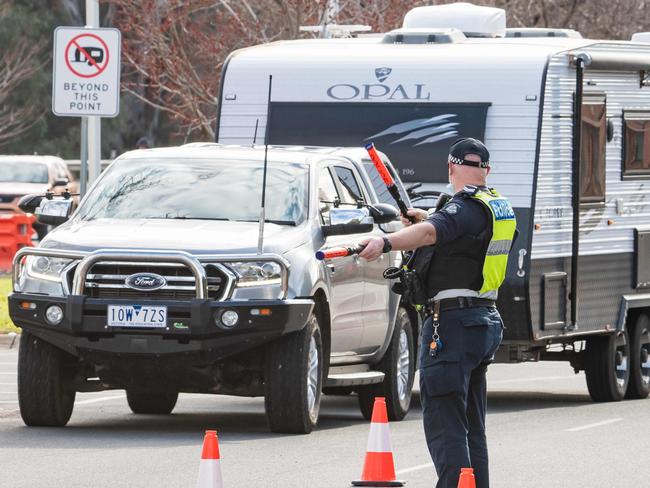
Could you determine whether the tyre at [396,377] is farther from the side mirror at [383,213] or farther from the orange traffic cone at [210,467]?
the orange traffic cone at [210,467]

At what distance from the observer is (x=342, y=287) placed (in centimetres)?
1317

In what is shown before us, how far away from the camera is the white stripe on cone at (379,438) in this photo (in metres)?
9.66

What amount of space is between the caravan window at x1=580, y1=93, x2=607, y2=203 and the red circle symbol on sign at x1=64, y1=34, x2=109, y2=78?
16.4 feet

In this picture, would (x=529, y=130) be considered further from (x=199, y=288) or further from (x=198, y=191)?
(x=199, y=288)

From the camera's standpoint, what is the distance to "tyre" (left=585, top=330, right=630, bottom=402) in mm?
16438

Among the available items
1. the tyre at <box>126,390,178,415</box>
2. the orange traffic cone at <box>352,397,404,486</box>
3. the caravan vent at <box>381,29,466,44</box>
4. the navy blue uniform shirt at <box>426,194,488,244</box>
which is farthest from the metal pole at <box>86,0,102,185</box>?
the navy blue uniform shirt at <box>426,194,488,244</box>

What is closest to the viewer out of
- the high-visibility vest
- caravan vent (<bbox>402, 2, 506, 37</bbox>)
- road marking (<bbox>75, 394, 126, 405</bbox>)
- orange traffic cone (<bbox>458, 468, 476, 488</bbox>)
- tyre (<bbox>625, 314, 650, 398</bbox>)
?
orange traffic cone (<bbox>458, 468, 476, 488</bbox>)

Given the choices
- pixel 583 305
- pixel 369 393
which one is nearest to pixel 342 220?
pixel 369 393

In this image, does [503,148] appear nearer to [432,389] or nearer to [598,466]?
[598,466]

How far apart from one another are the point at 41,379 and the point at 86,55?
271 inches

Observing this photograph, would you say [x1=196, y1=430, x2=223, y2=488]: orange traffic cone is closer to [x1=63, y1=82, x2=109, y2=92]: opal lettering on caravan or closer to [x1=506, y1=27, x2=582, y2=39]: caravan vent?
[x1=506, y1=27, x2=582, y2=39]: caravan vent

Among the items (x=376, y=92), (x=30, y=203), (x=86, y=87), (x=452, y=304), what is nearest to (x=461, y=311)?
(x=452, y=304)

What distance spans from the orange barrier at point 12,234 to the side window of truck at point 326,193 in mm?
18462

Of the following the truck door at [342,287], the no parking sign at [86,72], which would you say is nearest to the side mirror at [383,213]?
the truck door at [342,287]
